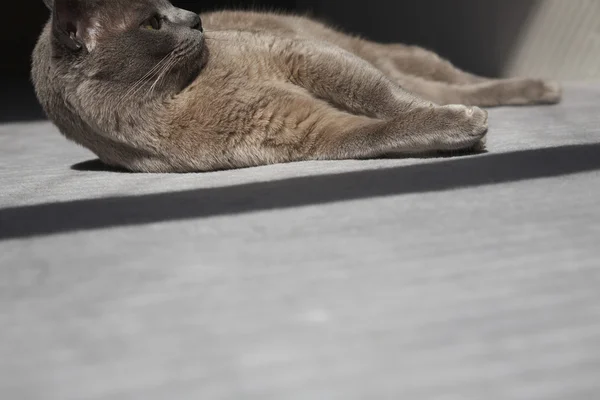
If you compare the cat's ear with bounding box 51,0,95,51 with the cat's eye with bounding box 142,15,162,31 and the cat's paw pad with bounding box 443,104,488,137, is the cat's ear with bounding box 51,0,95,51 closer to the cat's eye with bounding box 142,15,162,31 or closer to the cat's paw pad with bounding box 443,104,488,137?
the cat's eye with bounding box 142,15,162,31

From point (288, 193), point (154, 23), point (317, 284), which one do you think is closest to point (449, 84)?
point (154, 23)

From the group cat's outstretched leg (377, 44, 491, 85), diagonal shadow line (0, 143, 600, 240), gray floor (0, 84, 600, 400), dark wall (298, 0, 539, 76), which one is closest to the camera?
gray floor (0, 84, 600, 400)

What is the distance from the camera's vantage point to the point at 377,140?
1.51 m

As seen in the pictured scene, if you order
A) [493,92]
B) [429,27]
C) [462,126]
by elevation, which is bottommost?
[429,27]

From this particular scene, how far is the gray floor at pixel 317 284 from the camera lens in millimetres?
753

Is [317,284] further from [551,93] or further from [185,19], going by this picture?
[551,93]

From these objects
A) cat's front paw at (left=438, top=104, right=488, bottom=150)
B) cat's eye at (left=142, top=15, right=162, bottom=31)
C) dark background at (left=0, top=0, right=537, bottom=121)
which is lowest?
dark background at (left=0, top=0, right=537, bottom=121)

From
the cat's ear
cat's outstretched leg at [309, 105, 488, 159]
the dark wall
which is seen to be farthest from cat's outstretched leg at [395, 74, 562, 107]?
the cat's ear

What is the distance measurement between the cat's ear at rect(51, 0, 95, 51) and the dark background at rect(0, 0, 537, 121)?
47.1 inches

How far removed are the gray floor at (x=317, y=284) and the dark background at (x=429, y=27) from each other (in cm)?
149

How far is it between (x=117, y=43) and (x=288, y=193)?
0.54 m

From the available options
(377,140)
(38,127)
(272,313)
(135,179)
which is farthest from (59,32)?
(38,127)

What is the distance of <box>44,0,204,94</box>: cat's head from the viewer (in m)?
1.57

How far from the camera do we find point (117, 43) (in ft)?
5.18
